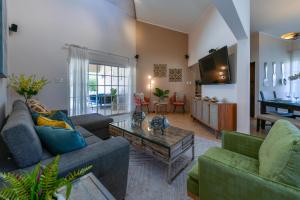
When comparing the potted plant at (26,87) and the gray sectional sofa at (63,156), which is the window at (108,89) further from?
the gray sectional sofa at (63,156)

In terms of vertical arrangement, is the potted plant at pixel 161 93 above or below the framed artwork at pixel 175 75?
below

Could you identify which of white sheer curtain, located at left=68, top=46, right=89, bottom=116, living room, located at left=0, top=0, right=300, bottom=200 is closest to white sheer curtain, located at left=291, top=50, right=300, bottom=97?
living room, located at left=0, top=0, right=300, bottom=200

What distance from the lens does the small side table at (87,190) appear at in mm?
858

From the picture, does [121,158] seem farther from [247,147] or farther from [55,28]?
[55,28]

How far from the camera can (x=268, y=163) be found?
111cm

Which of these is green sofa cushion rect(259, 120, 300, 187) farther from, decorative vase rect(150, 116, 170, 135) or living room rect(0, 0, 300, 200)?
decorative vase rect(150, 116, 170, 135)

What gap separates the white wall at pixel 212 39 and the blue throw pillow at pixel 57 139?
3.49m

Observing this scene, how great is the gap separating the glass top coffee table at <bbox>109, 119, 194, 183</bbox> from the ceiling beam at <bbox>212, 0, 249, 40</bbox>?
1.87 meters

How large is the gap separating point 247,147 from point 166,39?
6348mm

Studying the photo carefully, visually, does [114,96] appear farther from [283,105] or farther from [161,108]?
[283,105]

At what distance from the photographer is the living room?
1.05 m

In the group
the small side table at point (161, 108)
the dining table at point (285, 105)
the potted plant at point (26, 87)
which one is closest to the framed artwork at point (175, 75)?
the small side table at point (161, 108)

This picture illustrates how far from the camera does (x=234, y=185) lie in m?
1.07

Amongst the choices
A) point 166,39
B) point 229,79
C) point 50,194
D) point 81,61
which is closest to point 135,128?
point 50,194
